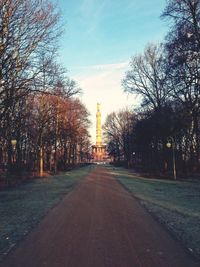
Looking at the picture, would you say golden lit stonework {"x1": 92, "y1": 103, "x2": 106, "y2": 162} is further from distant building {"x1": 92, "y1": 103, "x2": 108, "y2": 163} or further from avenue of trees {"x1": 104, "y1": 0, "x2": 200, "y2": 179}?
avenue of trees {"x1": 104, "y1": 0, "x2": 200, "y2": 179}

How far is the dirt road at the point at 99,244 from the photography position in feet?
24.1

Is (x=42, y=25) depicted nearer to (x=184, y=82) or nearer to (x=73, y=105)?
(x=184, y=82)

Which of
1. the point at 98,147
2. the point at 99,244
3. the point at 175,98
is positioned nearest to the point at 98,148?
the point at 98,147

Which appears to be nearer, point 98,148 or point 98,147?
point 98,147

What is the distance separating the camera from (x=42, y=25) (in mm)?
29266

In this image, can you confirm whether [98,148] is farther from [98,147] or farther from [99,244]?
[99,244]

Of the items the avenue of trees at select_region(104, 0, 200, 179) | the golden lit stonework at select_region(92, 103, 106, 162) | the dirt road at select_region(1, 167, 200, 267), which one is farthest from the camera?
the golden lit stonework at select_region(92, 103, 106, 162)

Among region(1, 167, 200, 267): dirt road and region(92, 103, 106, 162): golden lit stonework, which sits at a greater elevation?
region(92, 103, 106, 162): golden lit stonework

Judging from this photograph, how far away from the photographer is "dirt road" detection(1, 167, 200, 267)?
734cm

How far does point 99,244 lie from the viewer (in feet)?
29.3

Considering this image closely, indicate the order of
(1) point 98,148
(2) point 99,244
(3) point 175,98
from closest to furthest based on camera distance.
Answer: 1. (2) point 99,244
2. (3) point 175,98
3. (1) point 98,148

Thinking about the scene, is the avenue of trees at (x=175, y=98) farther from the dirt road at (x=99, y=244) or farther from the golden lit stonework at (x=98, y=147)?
the golden lit stonework at (x=98, y=147)

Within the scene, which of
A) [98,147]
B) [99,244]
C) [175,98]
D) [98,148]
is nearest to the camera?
[99,244]

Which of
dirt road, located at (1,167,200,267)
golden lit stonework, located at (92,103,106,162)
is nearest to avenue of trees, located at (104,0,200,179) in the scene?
dirt road, located at (1,167,200,267)
